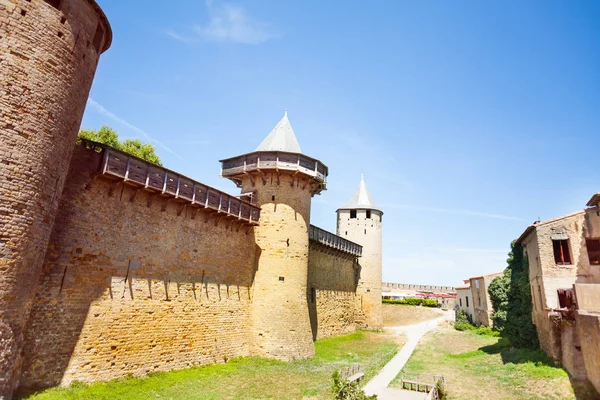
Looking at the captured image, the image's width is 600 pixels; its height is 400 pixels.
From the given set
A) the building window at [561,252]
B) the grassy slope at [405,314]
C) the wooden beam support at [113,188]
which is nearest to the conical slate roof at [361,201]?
the grassy slope at [405,314]

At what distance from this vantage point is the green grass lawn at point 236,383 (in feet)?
35.3

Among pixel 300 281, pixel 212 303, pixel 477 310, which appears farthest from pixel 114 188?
pixel 477 310

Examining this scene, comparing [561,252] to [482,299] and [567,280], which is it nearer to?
[567,280]

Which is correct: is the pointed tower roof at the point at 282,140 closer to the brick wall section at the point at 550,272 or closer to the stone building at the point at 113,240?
the stone building at the point at 113,240

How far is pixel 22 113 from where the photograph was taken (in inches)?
344

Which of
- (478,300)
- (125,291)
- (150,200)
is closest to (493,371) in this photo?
(125,291)

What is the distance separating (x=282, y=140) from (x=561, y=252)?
15.8 meters

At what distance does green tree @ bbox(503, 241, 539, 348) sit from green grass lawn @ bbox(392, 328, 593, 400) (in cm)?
76

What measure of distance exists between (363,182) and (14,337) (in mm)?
32794

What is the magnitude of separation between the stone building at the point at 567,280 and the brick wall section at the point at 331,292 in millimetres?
13396

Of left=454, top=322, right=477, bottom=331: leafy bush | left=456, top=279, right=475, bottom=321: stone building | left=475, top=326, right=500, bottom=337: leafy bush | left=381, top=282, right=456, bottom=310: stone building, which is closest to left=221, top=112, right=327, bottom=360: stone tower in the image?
left=475, top=326, right=500, bottom=337: leafy bush

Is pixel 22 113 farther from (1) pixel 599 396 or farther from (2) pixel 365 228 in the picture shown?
(2) pixel 365 228

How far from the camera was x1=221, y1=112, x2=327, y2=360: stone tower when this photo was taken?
17.6 metres

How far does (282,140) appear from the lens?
2036cm
